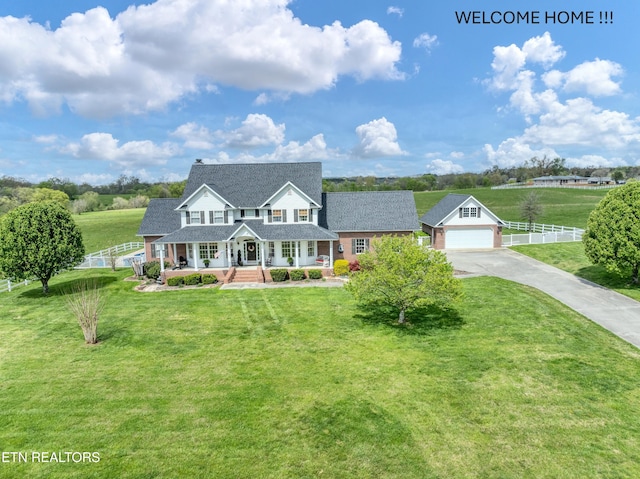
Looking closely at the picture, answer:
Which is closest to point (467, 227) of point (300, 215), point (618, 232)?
point (618, 232)

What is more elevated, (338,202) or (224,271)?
(338,202)

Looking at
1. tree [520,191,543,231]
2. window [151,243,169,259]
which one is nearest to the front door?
window [151,243,169,259]

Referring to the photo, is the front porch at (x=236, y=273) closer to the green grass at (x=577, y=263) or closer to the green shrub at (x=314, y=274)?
the green shrub at (x=314, y=274)

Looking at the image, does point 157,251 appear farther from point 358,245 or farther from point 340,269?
point 358,245

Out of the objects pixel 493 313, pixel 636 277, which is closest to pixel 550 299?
pixel 493 313

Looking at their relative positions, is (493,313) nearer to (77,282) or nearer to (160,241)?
(160,241)

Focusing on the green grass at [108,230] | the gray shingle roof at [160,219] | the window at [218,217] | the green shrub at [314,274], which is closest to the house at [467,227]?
the green shrub at [314,274]
